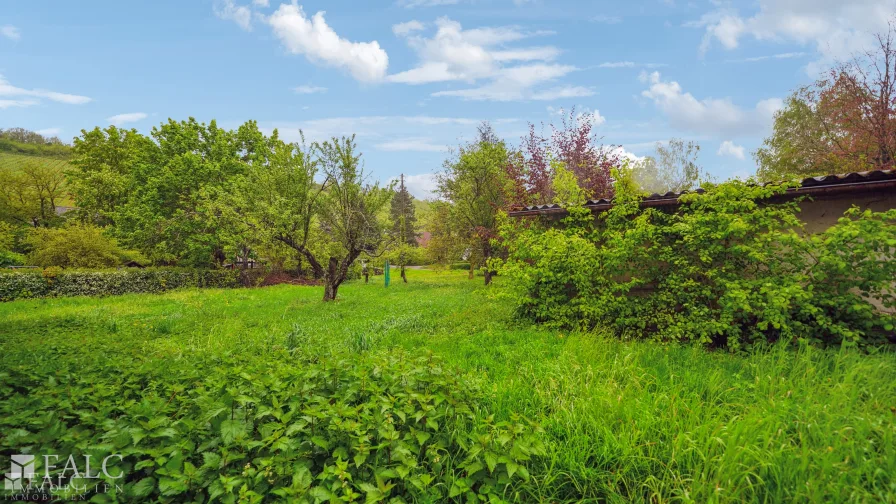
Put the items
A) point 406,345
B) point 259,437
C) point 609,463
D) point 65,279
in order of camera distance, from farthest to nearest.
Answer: point 65,279 → point 406,345 → point 609,463 → point 259,437

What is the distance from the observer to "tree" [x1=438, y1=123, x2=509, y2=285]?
740 inches

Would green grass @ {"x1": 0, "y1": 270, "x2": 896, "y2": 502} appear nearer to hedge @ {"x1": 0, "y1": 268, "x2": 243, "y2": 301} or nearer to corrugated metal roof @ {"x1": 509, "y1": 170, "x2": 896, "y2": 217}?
corrugated metal roof @ {"x1": 509, "y1": 170, "x2": 896, "y2": 217}

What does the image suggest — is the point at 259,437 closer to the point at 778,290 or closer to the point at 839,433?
the point at 839,433

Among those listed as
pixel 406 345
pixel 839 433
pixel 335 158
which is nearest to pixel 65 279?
pixel 335 158

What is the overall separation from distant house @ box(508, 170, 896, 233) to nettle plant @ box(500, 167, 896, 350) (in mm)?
278

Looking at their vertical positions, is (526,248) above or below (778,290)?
above

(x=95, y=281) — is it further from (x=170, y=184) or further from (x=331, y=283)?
(x=331, y=283)

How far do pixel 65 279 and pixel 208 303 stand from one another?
811 centimetres

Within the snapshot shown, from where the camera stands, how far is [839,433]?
100.0 inches

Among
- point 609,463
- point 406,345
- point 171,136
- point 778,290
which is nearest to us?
point 609,463

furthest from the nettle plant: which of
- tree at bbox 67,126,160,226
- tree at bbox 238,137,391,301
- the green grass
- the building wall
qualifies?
tree at bbox 67,126,160,226

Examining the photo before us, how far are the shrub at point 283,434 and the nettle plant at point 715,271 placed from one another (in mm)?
4450

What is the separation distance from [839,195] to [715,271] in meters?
2.44

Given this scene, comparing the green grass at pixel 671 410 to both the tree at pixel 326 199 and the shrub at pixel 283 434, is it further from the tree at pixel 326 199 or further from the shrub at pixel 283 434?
the tree at pixel 326 199
